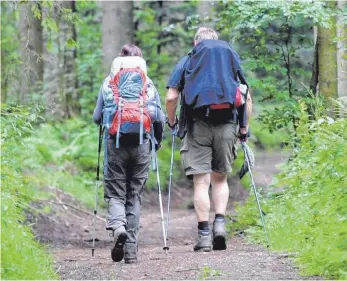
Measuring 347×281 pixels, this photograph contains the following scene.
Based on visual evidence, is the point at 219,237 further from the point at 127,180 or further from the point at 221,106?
the point at 221,106

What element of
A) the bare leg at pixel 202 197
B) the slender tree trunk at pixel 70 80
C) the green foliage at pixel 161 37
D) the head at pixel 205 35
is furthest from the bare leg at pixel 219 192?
the slender tree trunk at pixel 70 80

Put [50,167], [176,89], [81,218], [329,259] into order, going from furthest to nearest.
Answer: [50,167] < [81,218] < [176,89] < [329,259]

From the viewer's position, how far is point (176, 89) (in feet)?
28.0

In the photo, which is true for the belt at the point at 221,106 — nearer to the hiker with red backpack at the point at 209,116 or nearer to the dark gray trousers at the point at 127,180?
the hiker with red backpack at the point at 209,116

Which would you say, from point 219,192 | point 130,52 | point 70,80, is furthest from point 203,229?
point 70,80

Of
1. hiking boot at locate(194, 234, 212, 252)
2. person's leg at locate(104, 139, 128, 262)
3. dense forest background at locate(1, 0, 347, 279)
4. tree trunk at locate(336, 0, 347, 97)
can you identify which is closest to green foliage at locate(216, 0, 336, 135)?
dense forest background at locate(1, 0, 347, 279)

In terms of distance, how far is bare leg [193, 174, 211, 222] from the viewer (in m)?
Result: 8.45

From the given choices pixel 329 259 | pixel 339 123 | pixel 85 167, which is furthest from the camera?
pixel 85 167

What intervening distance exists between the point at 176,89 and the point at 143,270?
2.31m

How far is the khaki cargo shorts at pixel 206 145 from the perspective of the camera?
8.47 meters

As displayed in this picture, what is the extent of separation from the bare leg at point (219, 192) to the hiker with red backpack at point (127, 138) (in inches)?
35.4

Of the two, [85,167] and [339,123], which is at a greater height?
[339,123]

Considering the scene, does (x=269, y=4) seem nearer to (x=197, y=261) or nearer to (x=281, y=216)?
(x=281, y=216)

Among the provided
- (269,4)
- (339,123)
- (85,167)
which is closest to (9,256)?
(339,123)
